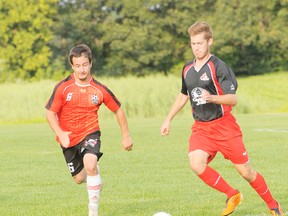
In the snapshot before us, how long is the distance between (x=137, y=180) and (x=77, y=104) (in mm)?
4312

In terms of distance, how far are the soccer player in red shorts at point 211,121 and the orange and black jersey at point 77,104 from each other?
102 cm

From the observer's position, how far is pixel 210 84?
866 cm

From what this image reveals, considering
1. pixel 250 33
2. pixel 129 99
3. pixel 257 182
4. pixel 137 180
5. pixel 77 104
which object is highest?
pixel 77 104

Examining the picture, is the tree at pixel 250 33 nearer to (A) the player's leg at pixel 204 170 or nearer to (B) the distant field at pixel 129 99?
(B) the distant field at pixel 129 99

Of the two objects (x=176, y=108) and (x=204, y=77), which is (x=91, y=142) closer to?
(x=176, y=108)

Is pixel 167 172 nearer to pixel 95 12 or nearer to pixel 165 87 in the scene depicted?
pixel 165 87

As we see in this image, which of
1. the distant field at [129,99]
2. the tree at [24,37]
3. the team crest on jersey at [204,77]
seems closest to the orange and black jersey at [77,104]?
the team crest on jersey at [204,77]

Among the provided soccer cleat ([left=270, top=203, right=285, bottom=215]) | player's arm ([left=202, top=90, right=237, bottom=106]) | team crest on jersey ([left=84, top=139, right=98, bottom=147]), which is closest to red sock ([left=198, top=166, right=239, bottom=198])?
soccer cleat ([left=270, top=203, right=285, bottom=215])

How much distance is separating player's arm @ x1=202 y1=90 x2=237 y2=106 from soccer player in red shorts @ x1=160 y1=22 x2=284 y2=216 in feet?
0.53

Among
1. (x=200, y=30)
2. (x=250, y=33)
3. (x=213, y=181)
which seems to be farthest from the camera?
(x=250, y=33)

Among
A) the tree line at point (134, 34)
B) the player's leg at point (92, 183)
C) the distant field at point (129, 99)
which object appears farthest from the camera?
the tree line at point (134, 34)

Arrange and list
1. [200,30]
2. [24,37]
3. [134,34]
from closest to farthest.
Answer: [200,30]
[24,37]
[134,34]

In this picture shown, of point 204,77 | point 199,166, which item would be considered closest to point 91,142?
point 199,166

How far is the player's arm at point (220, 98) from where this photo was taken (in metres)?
8.13
